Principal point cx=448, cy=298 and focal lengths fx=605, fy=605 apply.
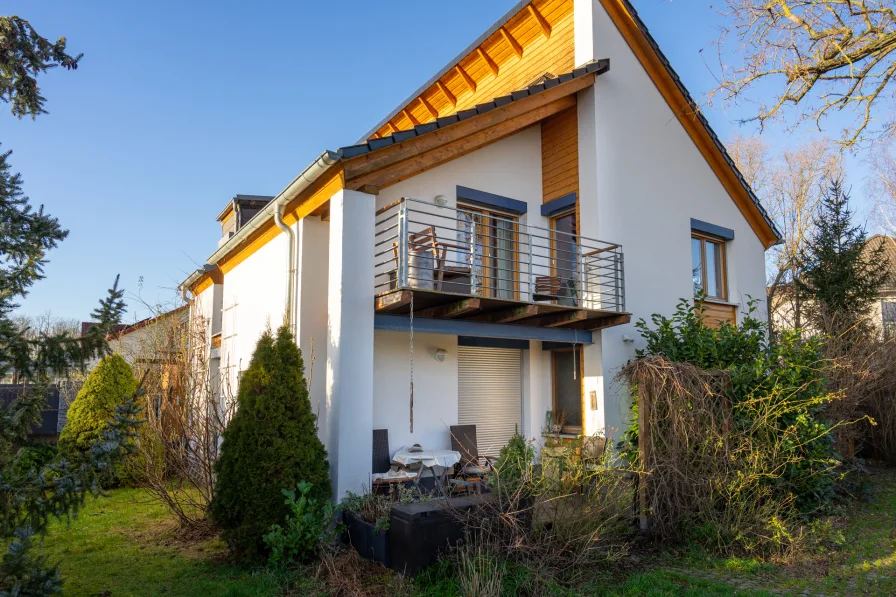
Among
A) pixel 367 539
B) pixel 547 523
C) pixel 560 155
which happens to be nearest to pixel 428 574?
pixel 367 539

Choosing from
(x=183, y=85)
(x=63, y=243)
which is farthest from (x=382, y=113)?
(x=63, y=243)

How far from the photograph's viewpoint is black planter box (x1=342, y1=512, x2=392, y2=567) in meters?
6.70

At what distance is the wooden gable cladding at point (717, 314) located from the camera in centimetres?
1292

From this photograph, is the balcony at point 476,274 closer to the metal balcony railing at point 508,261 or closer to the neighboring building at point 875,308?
the metal balcony railing at point 508,261

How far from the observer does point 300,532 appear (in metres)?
6.57

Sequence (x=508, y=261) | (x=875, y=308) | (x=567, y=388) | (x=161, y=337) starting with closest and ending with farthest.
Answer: (x=508, y=261)
(x=567, y=388)
(x=161, y=337)
(x=875, y=308)

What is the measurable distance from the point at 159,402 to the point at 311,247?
12.0 ft

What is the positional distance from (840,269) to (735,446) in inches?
401

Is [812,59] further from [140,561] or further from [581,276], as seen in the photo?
[140,561]

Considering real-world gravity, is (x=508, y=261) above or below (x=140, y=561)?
above

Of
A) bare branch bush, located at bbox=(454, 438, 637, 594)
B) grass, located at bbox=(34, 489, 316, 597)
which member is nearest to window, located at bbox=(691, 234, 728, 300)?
bare branch bush, located at bbox=(454, 438, 637, 594)

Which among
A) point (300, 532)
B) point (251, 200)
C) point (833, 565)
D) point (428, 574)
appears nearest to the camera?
point (428, 574)

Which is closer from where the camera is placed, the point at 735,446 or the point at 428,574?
the point at 428,574

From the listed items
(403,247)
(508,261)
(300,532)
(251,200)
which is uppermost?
(251,200)
